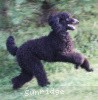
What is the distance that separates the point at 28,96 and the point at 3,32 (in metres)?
2.63

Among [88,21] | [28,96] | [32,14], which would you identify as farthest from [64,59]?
[88,21]

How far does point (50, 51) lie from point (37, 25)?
2.50m

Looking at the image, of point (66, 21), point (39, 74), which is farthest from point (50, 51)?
point (66, 21)

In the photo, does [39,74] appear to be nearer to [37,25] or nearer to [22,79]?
[22,79]

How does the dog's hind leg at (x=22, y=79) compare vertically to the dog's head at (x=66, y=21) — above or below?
below

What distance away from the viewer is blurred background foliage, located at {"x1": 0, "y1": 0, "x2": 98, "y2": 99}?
29.7 ft

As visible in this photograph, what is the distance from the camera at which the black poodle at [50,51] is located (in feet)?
25.5

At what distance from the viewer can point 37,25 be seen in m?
10.3

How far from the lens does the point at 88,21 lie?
1070cm

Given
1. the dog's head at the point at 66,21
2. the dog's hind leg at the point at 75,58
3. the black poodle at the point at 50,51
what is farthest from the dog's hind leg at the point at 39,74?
the dog's head at the point at 66,21

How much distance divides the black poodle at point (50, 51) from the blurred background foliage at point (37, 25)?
2.82 ft

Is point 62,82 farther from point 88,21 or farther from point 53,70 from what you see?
point 88,21

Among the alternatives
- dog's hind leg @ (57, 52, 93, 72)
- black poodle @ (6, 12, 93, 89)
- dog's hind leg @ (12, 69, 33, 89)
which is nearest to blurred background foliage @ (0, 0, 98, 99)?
dog's hind leg @ (12, 69, 33, 89)

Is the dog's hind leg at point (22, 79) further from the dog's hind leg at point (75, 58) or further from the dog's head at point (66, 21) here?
the dog's head at point (66, 21)
